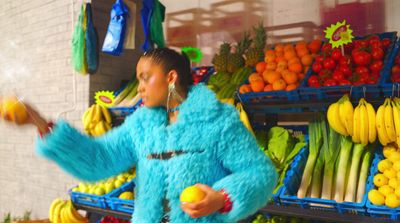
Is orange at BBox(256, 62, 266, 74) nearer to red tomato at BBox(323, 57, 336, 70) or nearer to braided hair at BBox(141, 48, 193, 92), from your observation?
red tomato at BBox(323, 57, 336, 70)

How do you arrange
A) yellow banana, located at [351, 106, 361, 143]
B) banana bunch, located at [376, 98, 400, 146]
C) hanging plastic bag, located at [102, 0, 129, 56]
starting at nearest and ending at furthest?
1. banana bunch, located at [376, 98, 400, 146]
2. yellow banana, located at [351, 106, 361, 143]
3. hanging plastic bag, located at [102, 0, 129, 56]

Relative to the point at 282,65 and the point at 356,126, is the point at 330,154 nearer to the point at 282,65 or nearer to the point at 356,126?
the point at 356,126

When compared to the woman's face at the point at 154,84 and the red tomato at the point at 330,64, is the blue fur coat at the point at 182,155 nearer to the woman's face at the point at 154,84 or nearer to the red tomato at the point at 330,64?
the woman's face at the point at 154,84

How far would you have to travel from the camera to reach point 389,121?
231 cm

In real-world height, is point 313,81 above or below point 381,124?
above

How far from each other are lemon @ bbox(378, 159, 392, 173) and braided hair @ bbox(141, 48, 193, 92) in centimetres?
137

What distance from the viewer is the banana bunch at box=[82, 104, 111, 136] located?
3.59m

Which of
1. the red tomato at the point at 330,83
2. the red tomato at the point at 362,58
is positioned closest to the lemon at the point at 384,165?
the red tomato at the point at 330,83

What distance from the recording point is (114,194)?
3.19 meters

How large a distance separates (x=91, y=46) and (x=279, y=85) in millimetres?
1809

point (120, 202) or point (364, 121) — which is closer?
point (364, 121)

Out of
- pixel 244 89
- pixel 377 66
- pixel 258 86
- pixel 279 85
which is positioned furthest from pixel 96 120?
pixel 377 66

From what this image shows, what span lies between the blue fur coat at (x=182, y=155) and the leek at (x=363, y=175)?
1172 mm

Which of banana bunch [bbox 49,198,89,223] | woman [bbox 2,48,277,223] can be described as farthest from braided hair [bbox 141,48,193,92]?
banana bunch [bbox 49,198,89,223]
